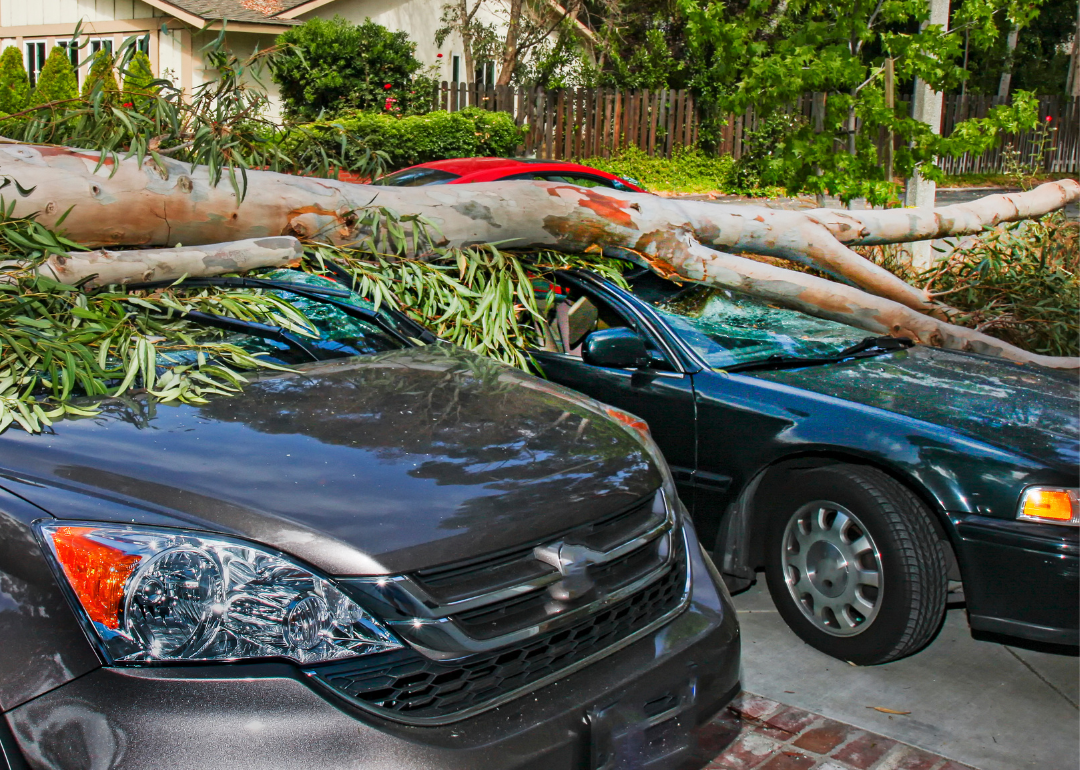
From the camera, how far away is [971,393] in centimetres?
416

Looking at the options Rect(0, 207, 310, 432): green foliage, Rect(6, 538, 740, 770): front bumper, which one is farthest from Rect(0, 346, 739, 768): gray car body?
Rect(0, 207, 310, 432): green foliage

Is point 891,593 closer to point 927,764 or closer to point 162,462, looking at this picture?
point 927,764

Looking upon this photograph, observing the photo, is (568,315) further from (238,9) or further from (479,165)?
(238,9)

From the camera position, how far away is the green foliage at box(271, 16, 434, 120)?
1942 cm

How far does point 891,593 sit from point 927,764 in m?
0.63

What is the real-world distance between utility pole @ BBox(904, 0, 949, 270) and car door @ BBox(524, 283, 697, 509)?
16.6ft

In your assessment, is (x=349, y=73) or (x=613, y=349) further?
(x=349, y=73)

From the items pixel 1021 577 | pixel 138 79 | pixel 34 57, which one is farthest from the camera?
pixel 34 57

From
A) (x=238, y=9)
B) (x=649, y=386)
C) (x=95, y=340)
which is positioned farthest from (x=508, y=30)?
(x=95, y=340)

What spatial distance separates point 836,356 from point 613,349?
42.7 inches

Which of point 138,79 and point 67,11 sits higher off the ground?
point 67,11

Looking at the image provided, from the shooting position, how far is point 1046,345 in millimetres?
7145

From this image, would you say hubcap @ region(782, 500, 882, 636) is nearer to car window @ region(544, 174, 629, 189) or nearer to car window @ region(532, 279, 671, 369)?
car window @ region(532, 279, 671, 369)

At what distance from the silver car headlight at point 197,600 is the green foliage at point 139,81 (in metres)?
3.33
